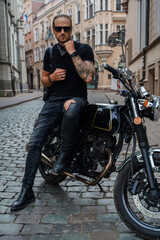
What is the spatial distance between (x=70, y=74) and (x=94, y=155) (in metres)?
0.85

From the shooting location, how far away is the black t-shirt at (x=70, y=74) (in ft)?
8.74

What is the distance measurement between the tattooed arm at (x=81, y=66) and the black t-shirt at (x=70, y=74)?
125 millimetres

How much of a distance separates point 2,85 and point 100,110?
19510 millimetres

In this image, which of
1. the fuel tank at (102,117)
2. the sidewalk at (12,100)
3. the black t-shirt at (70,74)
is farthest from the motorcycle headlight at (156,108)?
the sidewalk at (12,100)

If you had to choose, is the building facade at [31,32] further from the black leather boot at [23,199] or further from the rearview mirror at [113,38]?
the rearview mirror at [113,38]

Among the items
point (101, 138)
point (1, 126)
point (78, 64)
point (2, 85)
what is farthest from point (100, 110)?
point (2, 85)

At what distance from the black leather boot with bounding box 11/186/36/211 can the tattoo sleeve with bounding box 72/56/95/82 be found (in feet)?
4.24

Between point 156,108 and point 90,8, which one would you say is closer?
point 156,108

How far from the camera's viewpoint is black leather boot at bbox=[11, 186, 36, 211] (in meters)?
2.68

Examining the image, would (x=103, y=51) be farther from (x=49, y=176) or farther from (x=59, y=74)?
(x=59, y=74)

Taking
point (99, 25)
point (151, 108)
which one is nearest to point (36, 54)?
point (99, 25)

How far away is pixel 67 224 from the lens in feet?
7.95

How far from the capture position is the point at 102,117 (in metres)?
2.37

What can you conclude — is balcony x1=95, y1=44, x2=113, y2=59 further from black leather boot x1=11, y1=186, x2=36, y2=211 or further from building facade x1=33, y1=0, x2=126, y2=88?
black leather boot x1=11, y1=186, x2=36, y2=211
